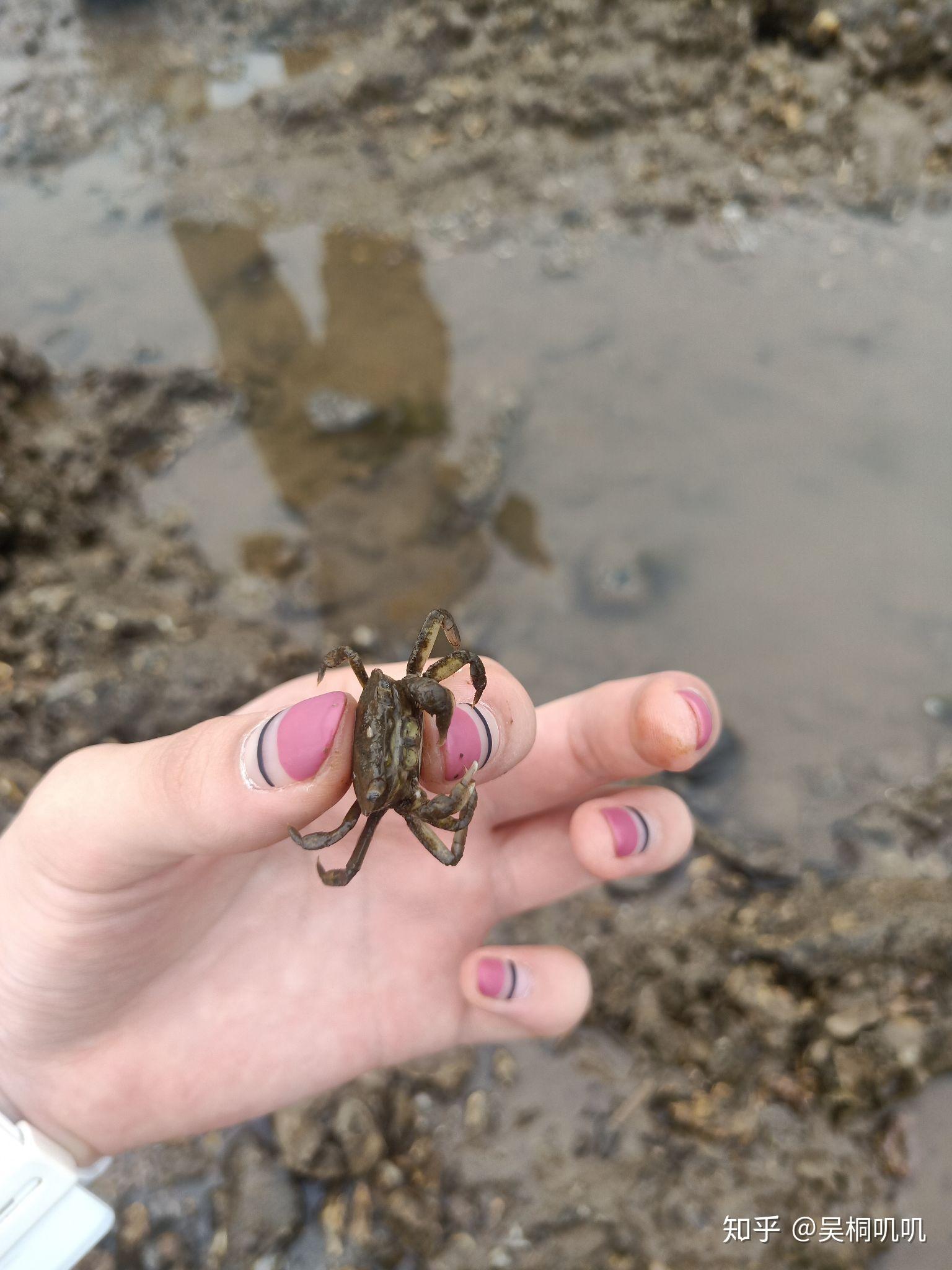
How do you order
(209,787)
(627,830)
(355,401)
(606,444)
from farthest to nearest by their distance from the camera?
(355,401), (606,444), (627,830), (209,787)

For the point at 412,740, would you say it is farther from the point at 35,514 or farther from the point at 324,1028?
the point at 35,514

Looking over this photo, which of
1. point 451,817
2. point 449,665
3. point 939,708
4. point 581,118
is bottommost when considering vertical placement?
point 939,708

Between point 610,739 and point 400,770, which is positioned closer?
point 400,770

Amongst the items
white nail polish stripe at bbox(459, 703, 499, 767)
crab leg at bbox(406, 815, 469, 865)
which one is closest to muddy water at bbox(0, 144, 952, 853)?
crab leg at bbox(406, 815, 469, 865)

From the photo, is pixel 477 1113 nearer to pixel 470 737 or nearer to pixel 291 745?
pixel 470 737

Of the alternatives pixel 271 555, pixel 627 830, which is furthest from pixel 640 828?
pixel 271 555

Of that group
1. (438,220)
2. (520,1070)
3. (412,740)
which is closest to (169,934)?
(412,740)

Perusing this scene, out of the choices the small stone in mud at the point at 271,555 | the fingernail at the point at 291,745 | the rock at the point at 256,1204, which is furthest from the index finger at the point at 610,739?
the small stone in mud at the point at 271,555

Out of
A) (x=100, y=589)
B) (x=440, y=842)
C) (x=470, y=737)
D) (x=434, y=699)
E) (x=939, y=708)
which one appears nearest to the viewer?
(x=470, y=737)
